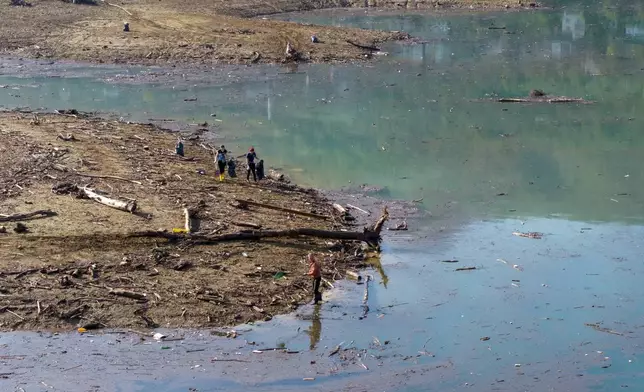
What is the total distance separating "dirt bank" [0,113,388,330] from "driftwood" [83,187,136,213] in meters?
0.18

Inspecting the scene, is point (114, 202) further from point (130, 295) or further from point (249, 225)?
point (130, 295)

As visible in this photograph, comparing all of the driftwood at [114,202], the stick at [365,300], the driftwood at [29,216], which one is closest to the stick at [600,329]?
the stick at [365,300]

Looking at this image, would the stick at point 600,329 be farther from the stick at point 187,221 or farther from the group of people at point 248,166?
the group of people at point 248,166

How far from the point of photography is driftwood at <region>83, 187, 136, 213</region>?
21.9 m

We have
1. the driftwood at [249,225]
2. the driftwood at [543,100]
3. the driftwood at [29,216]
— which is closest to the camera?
the driftwood at [29,216]

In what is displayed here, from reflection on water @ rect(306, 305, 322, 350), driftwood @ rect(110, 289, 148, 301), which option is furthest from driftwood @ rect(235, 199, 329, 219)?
driftwood @ rect(110, 289, 148, 301)

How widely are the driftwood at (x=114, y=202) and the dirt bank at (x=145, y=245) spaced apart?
18 centimetres

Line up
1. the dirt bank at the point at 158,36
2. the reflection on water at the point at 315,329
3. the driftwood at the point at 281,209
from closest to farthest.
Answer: the reflection on water at the point at 315,329
the driftwood at the point at 281,209
the dirt bank at the point at 158,36

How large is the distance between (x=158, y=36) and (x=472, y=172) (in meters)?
25.3

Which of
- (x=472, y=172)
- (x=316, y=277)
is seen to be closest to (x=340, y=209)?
(x=316, y=277)

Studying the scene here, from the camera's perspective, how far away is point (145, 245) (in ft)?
66.1

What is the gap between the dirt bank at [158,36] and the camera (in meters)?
46.2

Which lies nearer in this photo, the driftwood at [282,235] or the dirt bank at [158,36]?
the driftwood at [282,235]

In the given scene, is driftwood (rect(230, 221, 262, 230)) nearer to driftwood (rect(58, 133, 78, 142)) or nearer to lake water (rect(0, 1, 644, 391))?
lake water (rect(0, 1, 644, 391))
